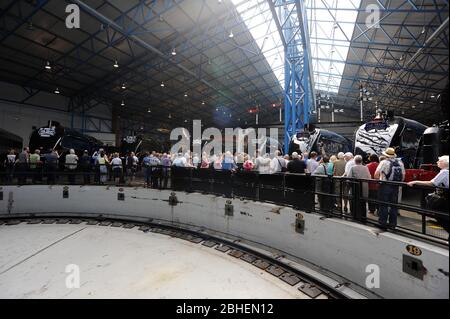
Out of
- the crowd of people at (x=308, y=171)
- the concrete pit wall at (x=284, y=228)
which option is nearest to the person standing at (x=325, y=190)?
the crowd of people at (x=308, y=171)

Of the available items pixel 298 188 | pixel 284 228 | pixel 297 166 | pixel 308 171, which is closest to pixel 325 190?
pixel 298 188

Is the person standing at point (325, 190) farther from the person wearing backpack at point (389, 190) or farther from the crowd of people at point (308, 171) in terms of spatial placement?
the person wearing backpack at point (389, 190)

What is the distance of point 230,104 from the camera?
1213 inches

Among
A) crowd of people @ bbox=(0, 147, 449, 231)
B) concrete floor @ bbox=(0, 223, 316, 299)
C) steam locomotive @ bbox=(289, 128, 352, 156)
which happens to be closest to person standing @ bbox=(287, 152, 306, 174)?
crowd of people @ bbox=(0, 147, 449, 231)

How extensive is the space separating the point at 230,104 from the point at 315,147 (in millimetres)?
21208

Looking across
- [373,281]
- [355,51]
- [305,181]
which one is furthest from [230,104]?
[373,281]

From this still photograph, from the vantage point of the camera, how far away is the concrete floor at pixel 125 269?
390 cm

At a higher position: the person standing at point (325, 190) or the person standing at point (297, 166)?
the person standing at point (297, 166)

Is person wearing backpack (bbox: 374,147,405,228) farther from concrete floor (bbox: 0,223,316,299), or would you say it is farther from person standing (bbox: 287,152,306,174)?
concrete floor (bbox: 0,223,316,299)

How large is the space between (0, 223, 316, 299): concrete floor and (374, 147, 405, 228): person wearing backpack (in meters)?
1.86

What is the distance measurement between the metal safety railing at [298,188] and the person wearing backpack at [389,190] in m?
0.01
